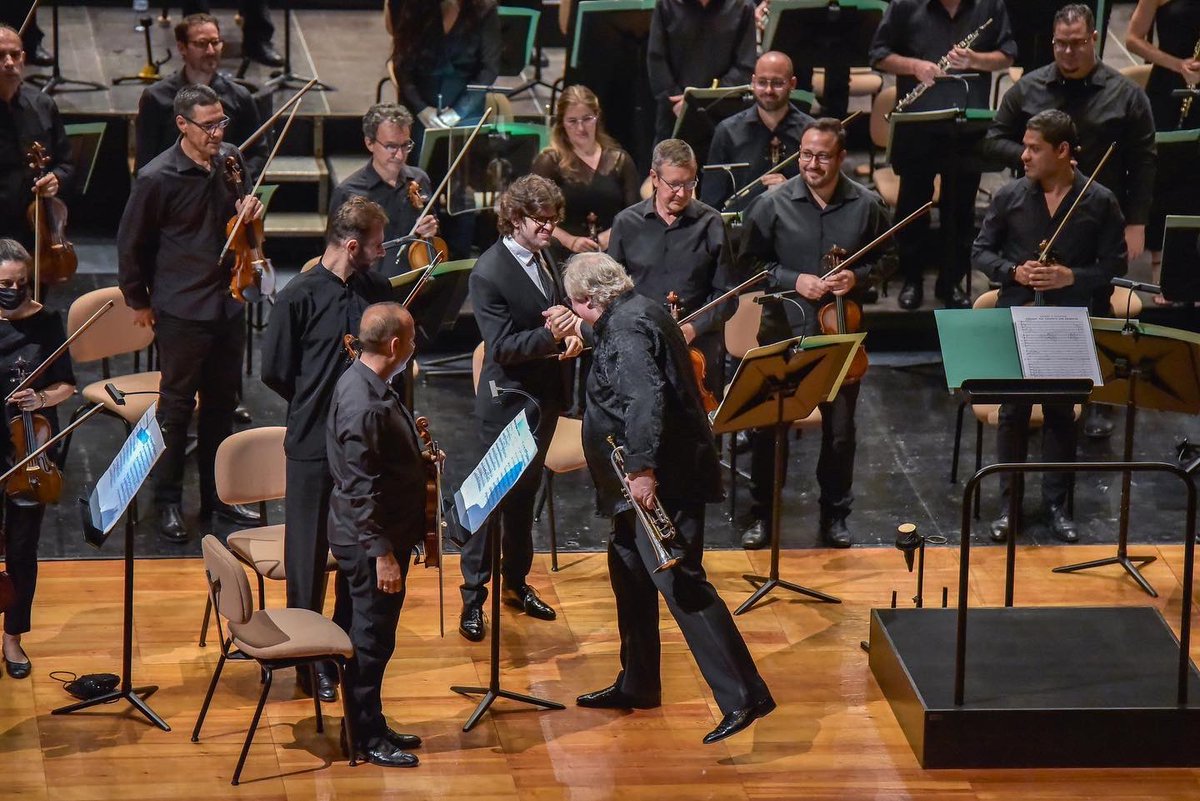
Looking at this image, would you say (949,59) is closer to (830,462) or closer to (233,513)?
(830,462)

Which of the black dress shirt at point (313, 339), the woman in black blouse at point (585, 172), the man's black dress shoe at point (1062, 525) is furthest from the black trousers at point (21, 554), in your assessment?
the man's black dress shoe at point (1062, 525)

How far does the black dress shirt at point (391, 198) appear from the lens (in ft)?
22.8

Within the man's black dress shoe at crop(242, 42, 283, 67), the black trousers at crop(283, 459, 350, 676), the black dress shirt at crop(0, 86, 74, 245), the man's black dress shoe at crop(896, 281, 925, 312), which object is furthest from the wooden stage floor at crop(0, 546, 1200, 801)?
the man's black dress shoe at crop(242, 42, 283, 67)

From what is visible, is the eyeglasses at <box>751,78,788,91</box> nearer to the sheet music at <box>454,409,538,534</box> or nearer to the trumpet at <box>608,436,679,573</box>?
the trumpet at <box>608,436,679,573</box>

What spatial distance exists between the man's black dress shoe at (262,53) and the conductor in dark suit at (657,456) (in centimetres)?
539

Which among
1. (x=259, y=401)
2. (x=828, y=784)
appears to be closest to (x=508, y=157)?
(x=259, y=401)

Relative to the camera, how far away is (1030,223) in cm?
693

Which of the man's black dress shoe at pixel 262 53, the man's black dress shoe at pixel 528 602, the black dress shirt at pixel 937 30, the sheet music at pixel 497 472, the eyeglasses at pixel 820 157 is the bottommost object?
the man's black dress shoe at pixel 528 602

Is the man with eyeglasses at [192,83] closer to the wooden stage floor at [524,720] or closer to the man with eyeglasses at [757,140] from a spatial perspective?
the wooden stage floor at [524,720]

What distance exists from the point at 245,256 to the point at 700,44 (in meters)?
2.83

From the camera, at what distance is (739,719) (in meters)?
5.44

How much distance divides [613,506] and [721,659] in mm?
576

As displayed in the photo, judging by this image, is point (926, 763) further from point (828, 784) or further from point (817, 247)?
point (817, 247)

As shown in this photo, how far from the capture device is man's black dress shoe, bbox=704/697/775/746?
544cm
